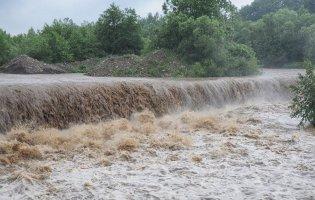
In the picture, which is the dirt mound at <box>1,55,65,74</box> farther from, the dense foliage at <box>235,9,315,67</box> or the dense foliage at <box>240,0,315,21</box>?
the dense foliage at <box>240,0,315,21</box>

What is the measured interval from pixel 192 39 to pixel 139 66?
3.55m

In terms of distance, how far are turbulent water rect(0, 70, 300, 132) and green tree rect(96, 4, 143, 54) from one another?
12.7 metres

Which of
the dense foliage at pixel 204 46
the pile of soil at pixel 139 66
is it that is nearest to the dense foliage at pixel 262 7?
the dense foliage at pixel 204 46

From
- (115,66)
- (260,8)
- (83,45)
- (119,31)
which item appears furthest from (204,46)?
(260,8)

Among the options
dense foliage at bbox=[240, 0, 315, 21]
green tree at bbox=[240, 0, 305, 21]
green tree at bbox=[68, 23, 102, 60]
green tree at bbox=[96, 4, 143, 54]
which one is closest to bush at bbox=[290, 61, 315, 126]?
green tree at bbox=[96, 4, 143, 54]

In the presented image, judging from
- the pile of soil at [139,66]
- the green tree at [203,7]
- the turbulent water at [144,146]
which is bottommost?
the turbulent water at [144,146]

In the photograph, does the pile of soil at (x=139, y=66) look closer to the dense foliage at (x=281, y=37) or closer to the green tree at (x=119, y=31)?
the green tree at (x=119, y=31)

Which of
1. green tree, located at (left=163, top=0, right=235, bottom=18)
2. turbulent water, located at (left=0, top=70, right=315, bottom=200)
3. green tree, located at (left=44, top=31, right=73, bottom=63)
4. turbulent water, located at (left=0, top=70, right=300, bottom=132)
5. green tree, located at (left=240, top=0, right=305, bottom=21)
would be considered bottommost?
turbulent water, located at (left=0, top=70, right=315, bottom=200)

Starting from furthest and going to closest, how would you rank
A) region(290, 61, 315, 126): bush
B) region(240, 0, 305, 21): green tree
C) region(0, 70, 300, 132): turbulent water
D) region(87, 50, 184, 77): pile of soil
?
1. region(240, 0, 305, 21): green tree
2. region(87, 50, 184, 77): pile of soil
3. region(290, 61, 315, 126): bush
4. region(0, 70, 300, 132): turbulent water

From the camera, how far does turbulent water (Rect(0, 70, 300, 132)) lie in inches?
464

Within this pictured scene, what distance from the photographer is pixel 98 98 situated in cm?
1379

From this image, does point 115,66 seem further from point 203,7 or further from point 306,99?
point 306,99

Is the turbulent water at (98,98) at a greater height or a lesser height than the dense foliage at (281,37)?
lesser

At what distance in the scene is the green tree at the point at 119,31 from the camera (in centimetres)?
3030
